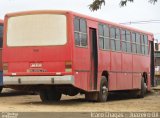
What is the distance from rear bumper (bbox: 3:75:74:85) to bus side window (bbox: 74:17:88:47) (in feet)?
4.75

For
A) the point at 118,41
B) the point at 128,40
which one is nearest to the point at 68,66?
the point at 118,41

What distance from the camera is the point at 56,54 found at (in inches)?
784

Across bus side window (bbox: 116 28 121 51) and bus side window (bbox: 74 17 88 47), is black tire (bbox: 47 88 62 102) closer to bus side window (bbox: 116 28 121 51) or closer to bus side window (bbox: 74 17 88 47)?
bus side window (bbox: 74 17 88 47)

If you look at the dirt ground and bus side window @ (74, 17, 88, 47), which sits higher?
bus side window @ (74, 17, 88, 47)

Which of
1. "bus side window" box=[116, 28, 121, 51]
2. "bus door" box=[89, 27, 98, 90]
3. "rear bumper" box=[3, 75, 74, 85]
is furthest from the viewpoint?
"bus side window" box=[116, 28, 121, 51]

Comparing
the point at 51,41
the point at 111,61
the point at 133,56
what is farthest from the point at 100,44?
the point at 133,56

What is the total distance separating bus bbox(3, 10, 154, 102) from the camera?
19859mm

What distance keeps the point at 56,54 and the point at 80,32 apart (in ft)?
4.62

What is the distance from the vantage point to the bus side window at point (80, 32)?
66.9 feet

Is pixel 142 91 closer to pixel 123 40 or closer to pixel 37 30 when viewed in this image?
pixel 123 40

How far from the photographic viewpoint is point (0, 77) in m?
26.6

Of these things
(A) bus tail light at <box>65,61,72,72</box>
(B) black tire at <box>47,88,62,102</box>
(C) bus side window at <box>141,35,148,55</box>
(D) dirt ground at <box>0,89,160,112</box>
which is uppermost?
(C) bus side window at <box>141,35,148,55</box>

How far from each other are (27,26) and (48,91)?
3336 mm

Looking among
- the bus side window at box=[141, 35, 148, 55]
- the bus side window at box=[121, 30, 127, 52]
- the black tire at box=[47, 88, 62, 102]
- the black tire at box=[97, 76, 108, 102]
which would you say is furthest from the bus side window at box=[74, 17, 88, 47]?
the bus side window at box=[141, 35, 148, 55]
